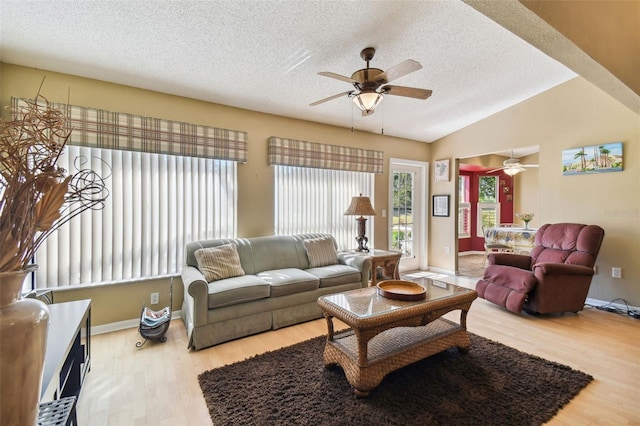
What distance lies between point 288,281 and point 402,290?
119 centimetres

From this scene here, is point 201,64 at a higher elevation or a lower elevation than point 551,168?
higher

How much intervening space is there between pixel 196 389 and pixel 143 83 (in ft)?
9.42

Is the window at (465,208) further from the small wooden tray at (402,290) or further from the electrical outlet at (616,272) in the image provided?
the small wooden tray at (402,290)

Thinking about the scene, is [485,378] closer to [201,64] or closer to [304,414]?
[304,414]

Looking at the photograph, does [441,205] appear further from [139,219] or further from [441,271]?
[139,219]

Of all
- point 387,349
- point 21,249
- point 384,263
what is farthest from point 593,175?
point 21,249

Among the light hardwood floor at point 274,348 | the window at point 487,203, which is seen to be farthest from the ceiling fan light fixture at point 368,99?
the window at point 487,203

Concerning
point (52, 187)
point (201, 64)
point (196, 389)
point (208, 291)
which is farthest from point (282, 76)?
point (196, 389)

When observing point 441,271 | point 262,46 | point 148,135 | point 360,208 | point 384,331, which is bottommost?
point 441,271

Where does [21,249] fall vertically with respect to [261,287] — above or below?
above

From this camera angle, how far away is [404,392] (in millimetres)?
1949

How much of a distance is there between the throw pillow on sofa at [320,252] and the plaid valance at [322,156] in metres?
1.08

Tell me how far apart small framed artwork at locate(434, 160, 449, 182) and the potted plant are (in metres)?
5.38

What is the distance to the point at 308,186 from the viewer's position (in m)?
4.27
